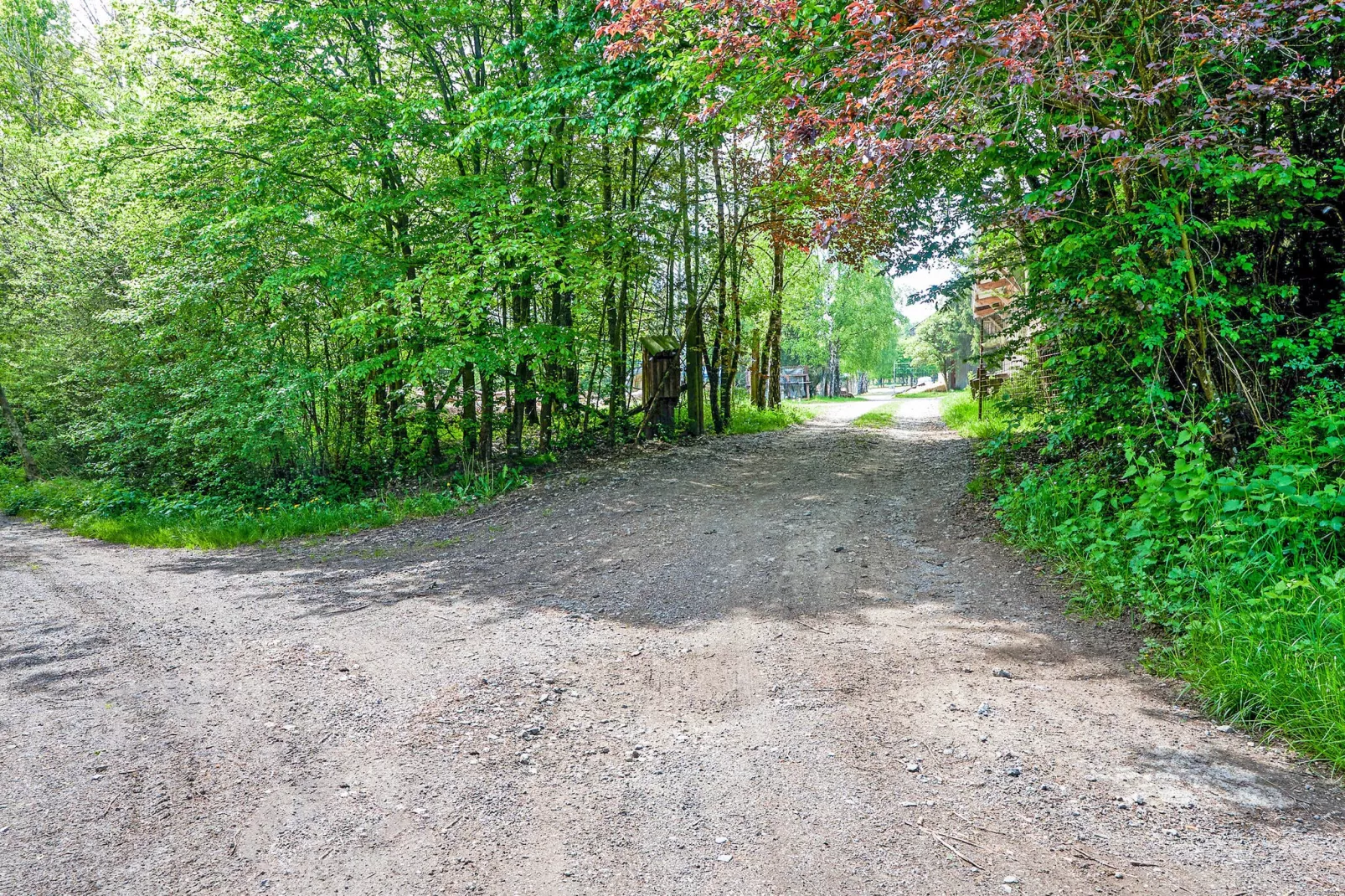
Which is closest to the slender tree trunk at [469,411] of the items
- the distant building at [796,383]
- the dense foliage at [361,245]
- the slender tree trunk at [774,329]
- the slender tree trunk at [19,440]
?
the dense foliage at [361,245]

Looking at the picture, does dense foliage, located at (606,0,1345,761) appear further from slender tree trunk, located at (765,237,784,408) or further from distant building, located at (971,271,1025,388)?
slender tree trunk, located at (765,237,784,408)

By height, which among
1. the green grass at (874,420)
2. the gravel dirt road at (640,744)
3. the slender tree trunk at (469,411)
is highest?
the slender tree trunk at (469,411)

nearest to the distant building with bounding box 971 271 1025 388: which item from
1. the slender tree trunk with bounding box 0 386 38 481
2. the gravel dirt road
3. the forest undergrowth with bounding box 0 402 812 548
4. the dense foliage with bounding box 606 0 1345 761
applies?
the dense foliage with bounding box 606 0 1345 761

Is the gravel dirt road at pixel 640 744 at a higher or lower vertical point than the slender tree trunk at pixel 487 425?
lower

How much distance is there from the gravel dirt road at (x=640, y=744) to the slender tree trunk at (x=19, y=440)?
11.6 m

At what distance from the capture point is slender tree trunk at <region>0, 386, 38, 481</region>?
14.3m

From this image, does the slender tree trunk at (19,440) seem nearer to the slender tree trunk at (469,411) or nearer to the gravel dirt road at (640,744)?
the slender tree trunk at (469,411)

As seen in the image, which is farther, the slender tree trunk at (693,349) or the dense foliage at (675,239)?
the slender tree trunk at (693,349)

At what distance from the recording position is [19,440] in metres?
14.6

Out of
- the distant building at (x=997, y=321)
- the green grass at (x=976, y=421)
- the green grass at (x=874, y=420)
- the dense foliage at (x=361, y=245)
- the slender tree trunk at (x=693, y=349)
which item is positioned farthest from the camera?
the green grass at (x=874, y=420)

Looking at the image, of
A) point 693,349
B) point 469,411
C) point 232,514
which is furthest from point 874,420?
point 232,514

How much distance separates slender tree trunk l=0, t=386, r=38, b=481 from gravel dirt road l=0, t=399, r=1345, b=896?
11604 mm

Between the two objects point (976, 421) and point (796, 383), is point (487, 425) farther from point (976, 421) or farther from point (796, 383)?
point (796, 383)

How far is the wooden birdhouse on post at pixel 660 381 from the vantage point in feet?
41.4
